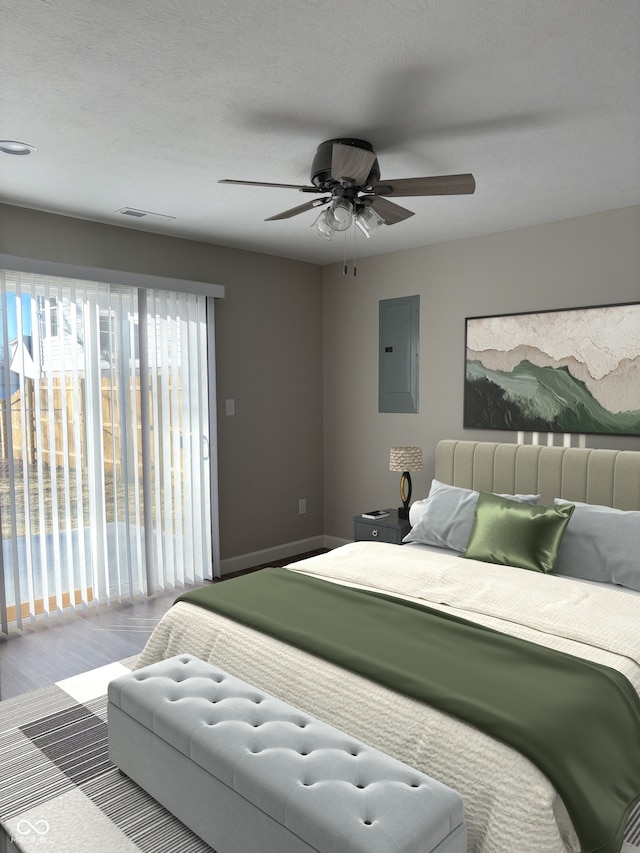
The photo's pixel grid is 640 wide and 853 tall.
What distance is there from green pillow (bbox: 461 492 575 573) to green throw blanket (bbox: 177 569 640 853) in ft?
2.68

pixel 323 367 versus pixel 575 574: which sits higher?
pixel 323 367

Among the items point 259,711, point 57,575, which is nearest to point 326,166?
point 259,711

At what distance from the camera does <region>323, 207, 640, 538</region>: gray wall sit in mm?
3934

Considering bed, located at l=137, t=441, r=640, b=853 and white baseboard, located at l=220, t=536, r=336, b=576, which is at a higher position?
bed, located at l=137, t=441, r=640, b=853

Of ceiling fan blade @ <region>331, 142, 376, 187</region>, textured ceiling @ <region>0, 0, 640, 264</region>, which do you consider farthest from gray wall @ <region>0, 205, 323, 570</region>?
ceiling fan blade @ <region>331, 142, 376, 187</region>

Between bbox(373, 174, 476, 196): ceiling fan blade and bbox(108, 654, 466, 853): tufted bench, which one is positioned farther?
bbox(373, 174, 476, 196): ceiling fan blade

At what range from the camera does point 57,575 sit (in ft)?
12.9

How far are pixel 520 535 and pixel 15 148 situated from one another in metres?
3.02

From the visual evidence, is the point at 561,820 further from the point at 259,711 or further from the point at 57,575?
the point at 57,575

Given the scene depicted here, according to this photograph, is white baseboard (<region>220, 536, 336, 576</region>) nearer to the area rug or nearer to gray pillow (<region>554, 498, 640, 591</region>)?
the area rug

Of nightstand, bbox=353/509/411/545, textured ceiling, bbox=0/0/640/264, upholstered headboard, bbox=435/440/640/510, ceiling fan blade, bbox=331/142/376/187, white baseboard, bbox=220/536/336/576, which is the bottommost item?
white baseboard, bbox=220/536/336/576

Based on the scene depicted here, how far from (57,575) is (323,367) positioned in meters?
2.79

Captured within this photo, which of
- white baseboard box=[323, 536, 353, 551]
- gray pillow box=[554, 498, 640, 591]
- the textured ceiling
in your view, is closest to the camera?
the textured ceiling

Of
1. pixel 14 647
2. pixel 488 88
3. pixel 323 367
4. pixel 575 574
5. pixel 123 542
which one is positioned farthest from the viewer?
pixel 323 367
